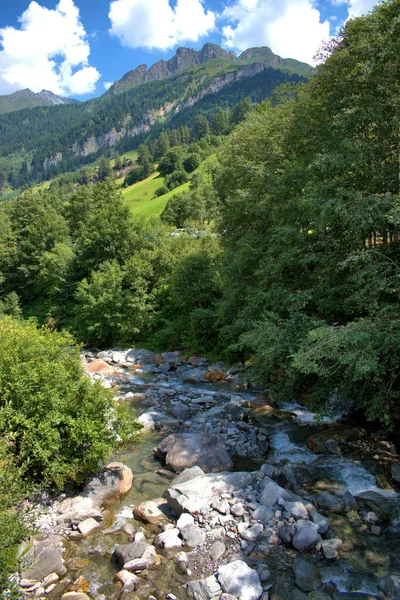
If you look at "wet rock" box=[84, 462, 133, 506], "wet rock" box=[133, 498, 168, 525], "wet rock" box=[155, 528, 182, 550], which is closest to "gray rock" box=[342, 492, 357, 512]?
"wet rock" box=[155, 528, 182, 550]

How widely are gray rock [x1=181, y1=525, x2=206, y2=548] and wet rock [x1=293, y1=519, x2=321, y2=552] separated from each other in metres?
2.47

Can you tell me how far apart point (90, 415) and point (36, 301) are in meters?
41.4

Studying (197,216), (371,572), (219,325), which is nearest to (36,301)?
(219,325)

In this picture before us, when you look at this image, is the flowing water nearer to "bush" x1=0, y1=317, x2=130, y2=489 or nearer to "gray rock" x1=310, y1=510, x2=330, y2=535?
"gray rock" x1=310, y1=510, x2=330, y2=535

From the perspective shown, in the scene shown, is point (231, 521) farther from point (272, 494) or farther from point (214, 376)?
point (214, 376)

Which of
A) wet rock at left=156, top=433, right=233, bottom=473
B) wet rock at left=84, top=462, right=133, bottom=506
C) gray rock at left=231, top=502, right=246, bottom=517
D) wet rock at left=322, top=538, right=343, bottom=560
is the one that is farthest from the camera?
wet rock at left=156, top=433, right=233, bottom=473

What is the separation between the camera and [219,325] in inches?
1150

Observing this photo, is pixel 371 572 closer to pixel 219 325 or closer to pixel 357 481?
pixel 357 481

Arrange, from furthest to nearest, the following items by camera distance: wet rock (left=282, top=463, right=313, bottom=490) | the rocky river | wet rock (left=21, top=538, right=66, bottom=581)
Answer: wet rock (left=282, top=463, right=313, bottom=490) < wet rock (left=21, top=538, right=66, bottom=581) < the rocky river

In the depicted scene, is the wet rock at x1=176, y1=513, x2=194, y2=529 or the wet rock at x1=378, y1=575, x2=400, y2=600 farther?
the wet rock at x1=176, y1=513, x2=194, y2=529

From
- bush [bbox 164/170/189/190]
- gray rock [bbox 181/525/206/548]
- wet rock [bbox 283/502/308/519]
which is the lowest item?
gray rock [bbox 181/525/206/548]

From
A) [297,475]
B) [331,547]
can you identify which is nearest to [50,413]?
[297,475]

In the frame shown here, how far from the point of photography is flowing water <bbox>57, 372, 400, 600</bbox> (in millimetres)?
8945

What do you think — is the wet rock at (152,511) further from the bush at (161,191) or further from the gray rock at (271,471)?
the bush at (161,191)
